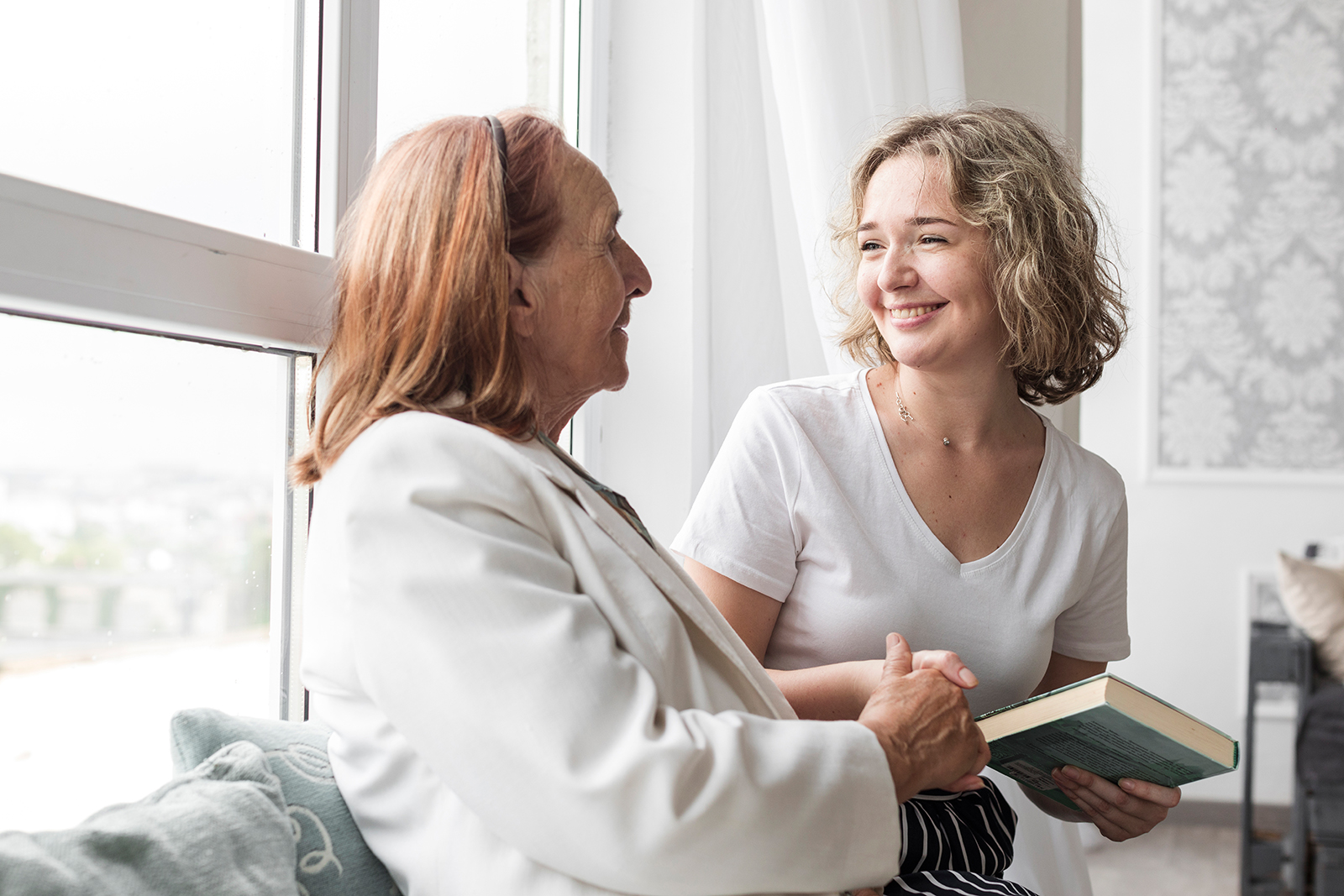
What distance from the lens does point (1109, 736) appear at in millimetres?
1008

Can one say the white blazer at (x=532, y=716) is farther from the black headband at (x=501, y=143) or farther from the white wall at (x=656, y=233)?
the white wall at (x=656, y=233)

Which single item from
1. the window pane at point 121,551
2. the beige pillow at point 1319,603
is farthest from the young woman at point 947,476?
the beige pillow at point 1319,603

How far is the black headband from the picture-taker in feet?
2.92

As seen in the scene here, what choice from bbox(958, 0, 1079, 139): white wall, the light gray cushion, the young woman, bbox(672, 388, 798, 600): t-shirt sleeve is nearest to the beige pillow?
bbox(958, 0, 1079, 139): white wall

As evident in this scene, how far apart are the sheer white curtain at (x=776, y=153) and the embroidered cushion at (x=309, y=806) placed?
1.05 m

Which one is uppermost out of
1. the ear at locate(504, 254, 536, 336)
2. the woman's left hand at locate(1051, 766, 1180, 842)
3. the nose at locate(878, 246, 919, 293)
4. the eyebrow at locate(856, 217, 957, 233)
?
the eyebrow at locate(856, 217, 957, 233)

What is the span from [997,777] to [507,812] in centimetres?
119

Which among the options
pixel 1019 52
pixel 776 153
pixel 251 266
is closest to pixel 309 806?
pixel 251 266

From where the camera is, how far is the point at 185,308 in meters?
0.93

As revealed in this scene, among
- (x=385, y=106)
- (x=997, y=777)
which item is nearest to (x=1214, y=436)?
(x=997, y=777)

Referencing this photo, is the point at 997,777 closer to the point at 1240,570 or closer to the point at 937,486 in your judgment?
the point at 937,486

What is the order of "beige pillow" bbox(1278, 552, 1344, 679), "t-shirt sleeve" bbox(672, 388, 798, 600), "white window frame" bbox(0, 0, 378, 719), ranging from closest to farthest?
"white window frame" bbox(0, 0, 378, 719)
"t-shirt sleeve" bbox(672, 388, 798, 600)
"beige pillow" bbox(1278, 552, 1344, 679)

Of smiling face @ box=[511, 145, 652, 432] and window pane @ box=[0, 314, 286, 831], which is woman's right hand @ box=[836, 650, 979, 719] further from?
window pane @ box=[0, 314, 286, 831]

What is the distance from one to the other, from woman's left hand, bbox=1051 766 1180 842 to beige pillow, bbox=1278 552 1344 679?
6.75 ft
